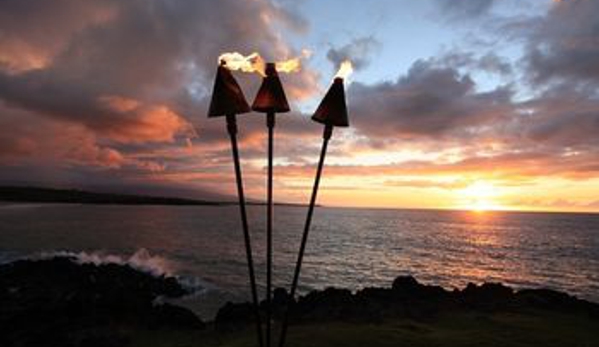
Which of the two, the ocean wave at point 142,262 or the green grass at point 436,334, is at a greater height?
the green grass at point 436,334

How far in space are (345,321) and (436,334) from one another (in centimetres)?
414

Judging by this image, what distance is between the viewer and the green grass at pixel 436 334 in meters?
16.0

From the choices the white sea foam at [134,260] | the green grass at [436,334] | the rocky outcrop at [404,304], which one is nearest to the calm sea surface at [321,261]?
the white sea foam at [134,260]

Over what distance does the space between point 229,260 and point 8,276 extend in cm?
2575

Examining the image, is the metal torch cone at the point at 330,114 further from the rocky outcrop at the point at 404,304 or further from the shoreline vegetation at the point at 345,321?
the rocky outcrop at the point at 404,304

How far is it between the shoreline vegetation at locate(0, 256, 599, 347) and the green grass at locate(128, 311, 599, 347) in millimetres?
35

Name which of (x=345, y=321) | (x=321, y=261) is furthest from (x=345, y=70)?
(x=321, y=261)

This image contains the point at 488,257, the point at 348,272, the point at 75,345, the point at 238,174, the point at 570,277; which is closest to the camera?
the point at 238,174

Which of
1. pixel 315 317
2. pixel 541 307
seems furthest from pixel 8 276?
pixel 541 307

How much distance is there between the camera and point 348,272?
→ 52.9 m

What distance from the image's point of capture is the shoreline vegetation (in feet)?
55.1

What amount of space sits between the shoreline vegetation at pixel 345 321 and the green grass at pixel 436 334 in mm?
35

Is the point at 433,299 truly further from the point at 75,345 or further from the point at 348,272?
the point at 348,272

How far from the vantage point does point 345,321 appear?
19.9 meters
